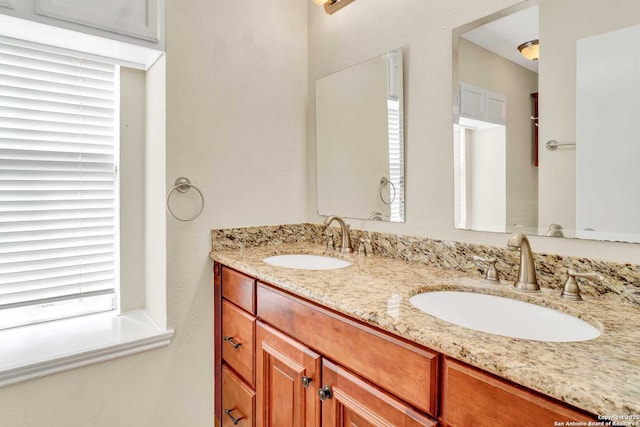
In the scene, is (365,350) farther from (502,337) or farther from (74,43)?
(74,43)

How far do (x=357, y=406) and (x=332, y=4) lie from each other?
69.4 inches

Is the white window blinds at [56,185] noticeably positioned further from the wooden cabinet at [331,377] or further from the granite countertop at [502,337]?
the granite countertop at [502,337]

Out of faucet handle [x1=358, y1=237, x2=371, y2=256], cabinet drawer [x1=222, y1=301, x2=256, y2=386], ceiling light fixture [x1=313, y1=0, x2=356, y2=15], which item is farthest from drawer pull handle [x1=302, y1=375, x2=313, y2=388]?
ceiling light fixture [x1=313, y1=0, x2=356, y2=15]

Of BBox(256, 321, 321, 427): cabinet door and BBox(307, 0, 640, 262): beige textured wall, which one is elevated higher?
Answer: BBox(307, 0, 640, 262): beige textured wall

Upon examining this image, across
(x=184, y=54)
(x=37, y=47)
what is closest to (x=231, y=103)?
(x=184, y=54)

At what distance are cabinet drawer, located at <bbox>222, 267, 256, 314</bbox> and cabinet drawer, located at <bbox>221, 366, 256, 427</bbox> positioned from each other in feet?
1.07

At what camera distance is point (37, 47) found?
1459 mm

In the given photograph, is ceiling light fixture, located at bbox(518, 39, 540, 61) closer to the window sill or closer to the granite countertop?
the granite countertop

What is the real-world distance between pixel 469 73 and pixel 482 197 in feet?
1.43

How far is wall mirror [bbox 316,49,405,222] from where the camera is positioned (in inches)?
59.6

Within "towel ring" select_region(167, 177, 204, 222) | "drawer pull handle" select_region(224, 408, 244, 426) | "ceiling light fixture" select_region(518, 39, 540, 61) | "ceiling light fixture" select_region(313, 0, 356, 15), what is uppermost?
"ceiling light fixture" select_region(313, 0, 356, 15)

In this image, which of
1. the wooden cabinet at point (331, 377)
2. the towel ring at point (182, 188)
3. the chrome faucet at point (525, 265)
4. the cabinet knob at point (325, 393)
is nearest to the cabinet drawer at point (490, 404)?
the wooden cabinet at point (331, 377)

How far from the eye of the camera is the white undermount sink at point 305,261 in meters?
1.61

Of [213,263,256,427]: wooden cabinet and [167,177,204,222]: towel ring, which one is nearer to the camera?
[213,263,256,427]: wooden cabinet
